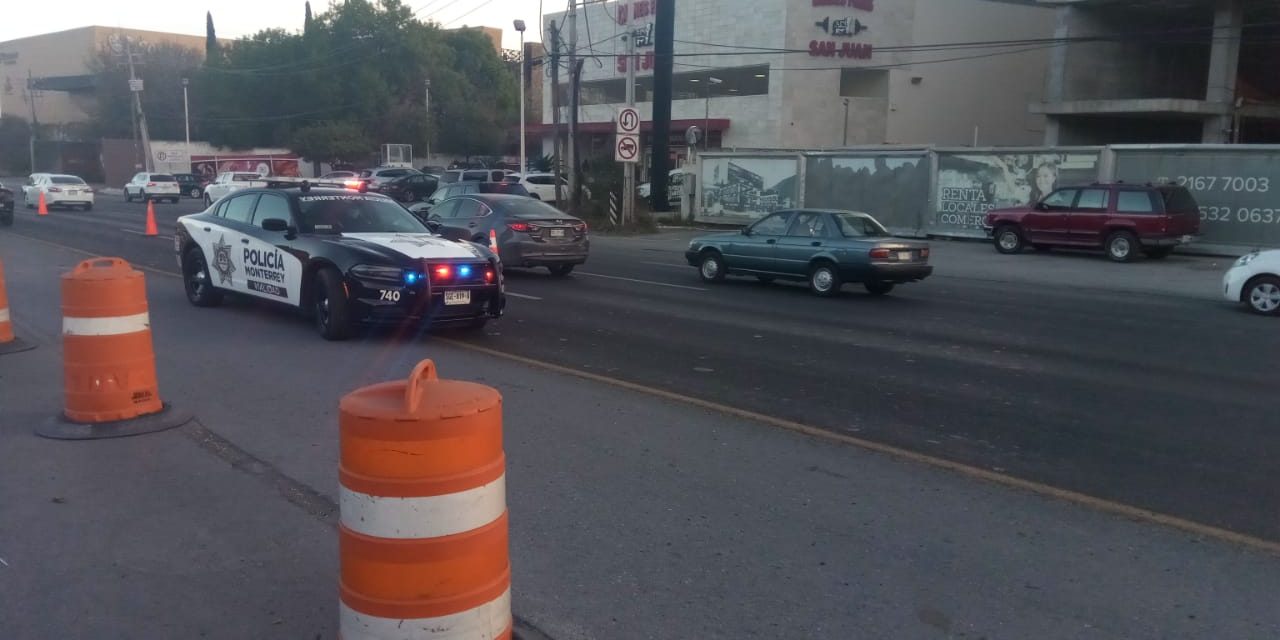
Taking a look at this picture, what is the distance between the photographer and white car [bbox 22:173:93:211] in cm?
3944

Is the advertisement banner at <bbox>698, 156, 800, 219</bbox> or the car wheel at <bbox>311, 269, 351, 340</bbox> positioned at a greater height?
the advertisement banner at <bbox>698, 156, 800, 219</bbox>

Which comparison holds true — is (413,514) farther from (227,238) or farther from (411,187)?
(411,187)

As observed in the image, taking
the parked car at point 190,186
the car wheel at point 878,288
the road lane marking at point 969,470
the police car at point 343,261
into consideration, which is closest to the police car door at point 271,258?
the police car at point 343,261

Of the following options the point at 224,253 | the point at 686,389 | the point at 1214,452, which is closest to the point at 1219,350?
the point at 1214,452

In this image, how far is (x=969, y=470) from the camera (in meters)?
6.77

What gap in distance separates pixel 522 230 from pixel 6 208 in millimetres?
19226

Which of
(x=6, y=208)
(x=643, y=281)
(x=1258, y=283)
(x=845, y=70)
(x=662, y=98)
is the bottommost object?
(x=643, y=281)

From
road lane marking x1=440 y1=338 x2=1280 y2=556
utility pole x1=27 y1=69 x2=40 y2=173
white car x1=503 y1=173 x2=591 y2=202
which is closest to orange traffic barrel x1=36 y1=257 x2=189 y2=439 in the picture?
road lane marking x1=440 y1=338 x2=1280 y2=556

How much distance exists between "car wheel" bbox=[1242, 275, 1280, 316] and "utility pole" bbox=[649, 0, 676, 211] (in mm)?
23592

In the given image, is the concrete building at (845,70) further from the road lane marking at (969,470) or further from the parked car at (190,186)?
the road lane marking at (969,470)

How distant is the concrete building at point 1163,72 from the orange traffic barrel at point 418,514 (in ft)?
131

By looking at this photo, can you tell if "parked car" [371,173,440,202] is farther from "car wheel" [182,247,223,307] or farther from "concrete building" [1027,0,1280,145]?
"car wheel" [182,247,223,307]

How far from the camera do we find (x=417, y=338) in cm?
1148

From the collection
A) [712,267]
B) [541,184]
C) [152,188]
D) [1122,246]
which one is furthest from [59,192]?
[1122,246]
